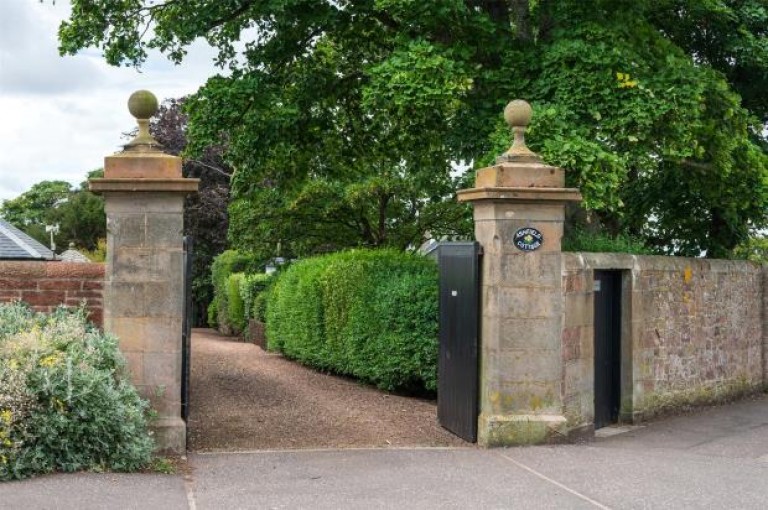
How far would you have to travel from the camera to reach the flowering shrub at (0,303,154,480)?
6.84 metres

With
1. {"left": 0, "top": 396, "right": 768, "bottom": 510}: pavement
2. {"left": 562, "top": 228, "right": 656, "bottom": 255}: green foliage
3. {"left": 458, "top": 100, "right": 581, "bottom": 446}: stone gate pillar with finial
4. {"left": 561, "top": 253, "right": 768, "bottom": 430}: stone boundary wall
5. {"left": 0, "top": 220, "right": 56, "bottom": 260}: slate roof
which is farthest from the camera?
{"left": 0, "top": 220, "right": 56, "bottom": 260}: slate roof

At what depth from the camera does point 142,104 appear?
339 inches

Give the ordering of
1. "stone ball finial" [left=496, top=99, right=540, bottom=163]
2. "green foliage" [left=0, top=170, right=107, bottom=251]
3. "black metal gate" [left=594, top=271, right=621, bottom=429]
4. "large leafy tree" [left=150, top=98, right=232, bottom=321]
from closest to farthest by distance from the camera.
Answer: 1. "stone ball finial" [left=496, top=99, right=540, bottom=163]
2. "black metal gate" [left=594, top=271, right=621, bottom=429]
3. "large leafy tree" [left=150, top=98, right=232, bottom=321]
4. "green foliage" [left=0, top=170, right=107, bottom=251]

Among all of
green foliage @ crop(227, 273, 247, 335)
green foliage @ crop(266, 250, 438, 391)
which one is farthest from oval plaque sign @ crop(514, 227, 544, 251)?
green foliage @ crop(227, 273, 247, 335)

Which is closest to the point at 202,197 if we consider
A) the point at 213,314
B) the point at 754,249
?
the point at 213,314

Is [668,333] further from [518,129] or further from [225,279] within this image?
[225,279]

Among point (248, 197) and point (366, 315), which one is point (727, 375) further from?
point (248, 197)

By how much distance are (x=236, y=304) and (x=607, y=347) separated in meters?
18.5

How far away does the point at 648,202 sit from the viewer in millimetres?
16125

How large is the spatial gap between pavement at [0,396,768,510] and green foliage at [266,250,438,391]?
2974 millimetres

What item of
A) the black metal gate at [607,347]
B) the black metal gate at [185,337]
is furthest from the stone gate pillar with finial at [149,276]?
the black metal gate at [607,347]

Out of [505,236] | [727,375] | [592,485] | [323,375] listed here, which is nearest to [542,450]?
[592,485]

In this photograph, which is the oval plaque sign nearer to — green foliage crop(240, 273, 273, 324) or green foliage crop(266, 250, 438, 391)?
green foliage crop(266, 250, 438, 391)

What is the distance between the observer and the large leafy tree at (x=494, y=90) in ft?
36.9
